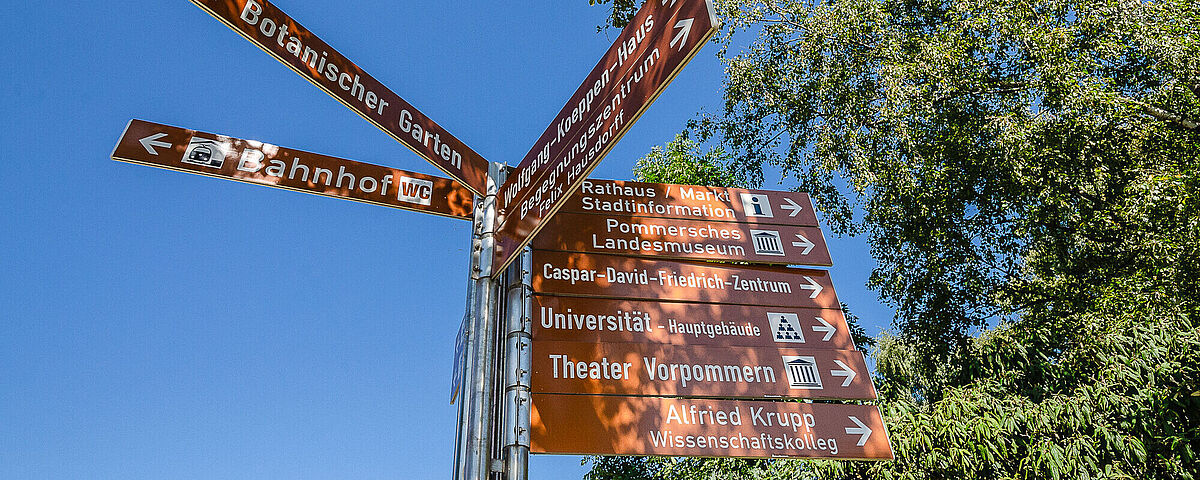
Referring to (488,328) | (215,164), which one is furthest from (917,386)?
(215,164)

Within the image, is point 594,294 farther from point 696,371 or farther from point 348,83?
point 348,83

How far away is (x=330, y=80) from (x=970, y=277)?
819 cm

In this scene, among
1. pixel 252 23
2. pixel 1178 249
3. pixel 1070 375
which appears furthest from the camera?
pixel 1070 375

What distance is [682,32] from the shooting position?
2.32 m

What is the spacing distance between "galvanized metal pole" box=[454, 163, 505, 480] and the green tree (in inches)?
218

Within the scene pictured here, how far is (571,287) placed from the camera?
354 cm

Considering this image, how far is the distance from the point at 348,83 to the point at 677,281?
1.81m

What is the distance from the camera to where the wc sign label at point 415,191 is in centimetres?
344

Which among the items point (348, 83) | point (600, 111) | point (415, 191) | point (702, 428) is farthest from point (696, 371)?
point (348, 83)

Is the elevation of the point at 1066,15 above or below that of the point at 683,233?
above

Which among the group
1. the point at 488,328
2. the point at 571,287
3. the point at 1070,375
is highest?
the point at 1070,375

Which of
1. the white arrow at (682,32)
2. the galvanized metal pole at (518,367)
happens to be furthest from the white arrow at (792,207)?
the white arrow at (682,32)

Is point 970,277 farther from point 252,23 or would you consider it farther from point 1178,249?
point 252,23

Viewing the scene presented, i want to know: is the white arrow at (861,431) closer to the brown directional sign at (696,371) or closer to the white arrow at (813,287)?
the brown directional sign at (696,371)
